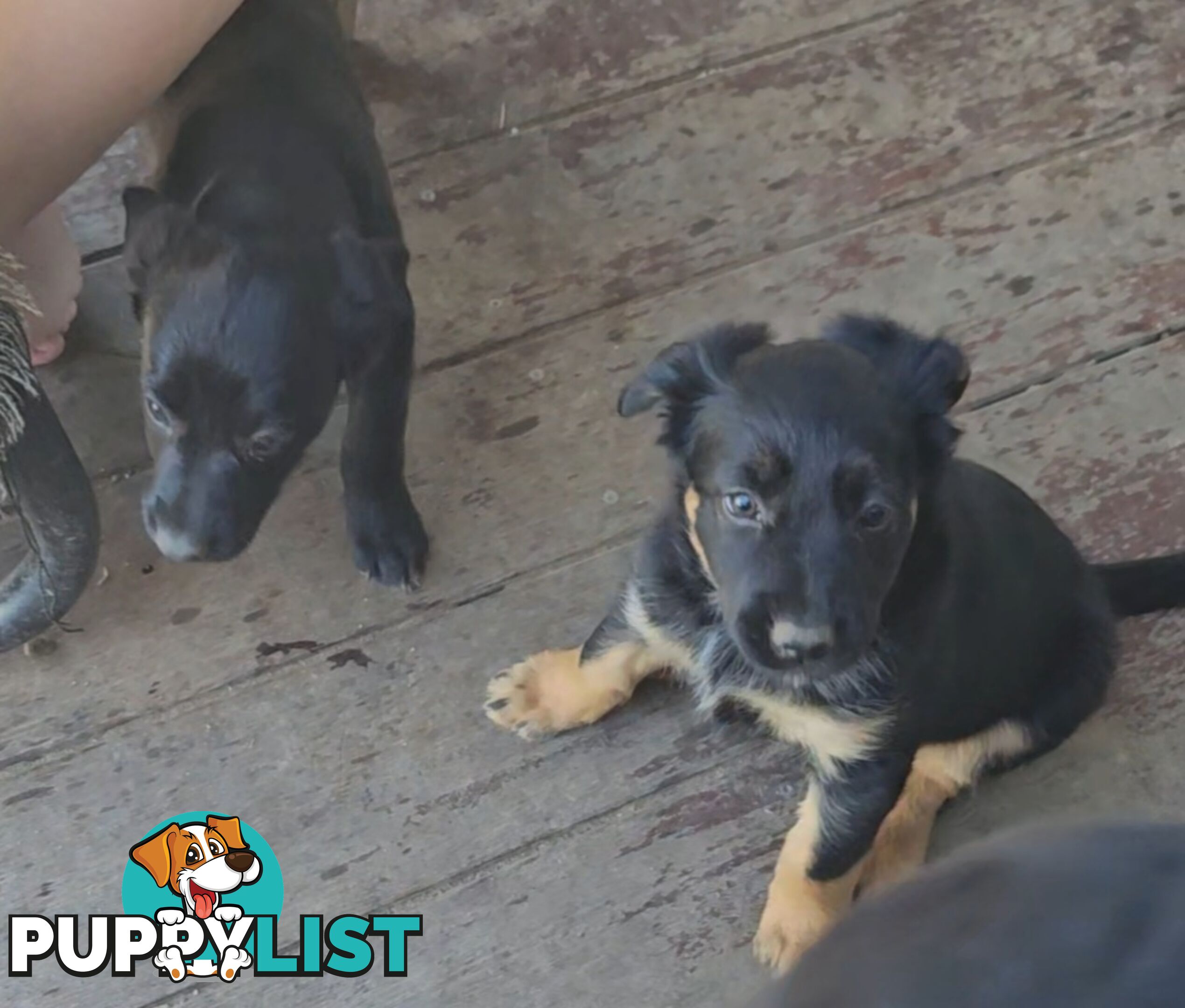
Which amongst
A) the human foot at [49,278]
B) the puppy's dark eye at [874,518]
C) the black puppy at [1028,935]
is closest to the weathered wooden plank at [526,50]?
the human foot at [49,278]

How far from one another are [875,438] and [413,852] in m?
0.91

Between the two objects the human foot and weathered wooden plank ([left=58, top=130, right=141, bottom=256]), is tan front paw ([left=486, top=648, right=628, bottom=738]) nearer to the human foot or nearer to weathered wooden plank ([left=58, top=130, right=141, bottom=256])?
the human foot

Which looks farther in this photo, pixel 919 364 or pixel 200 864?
pixel 200 864

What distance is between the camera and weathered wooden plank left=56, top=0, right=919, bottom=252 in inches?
98.5

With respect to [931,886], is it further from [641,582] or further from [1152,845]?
[641,582]

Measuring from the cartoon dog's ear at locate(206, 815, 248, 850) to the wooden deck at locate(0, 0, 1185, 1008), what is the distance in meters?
0.03

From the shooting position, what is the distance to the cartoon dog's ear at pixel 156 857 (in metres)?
1.87

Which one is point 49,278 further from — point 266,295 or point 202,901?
point 202,901

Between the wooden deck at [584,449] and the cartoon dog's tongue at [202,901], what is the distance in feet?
0.35

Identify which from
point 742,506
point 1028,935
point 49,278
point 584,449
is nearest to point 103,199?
point 49,278

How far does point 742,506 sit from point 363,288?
0.63 meters

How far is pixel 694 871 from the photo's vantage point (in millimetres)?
1896

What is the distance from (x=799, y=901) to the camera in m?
1.77

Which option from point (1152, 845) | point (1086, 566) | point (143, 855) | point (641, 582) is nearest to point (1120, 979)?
point (1152, 845)
